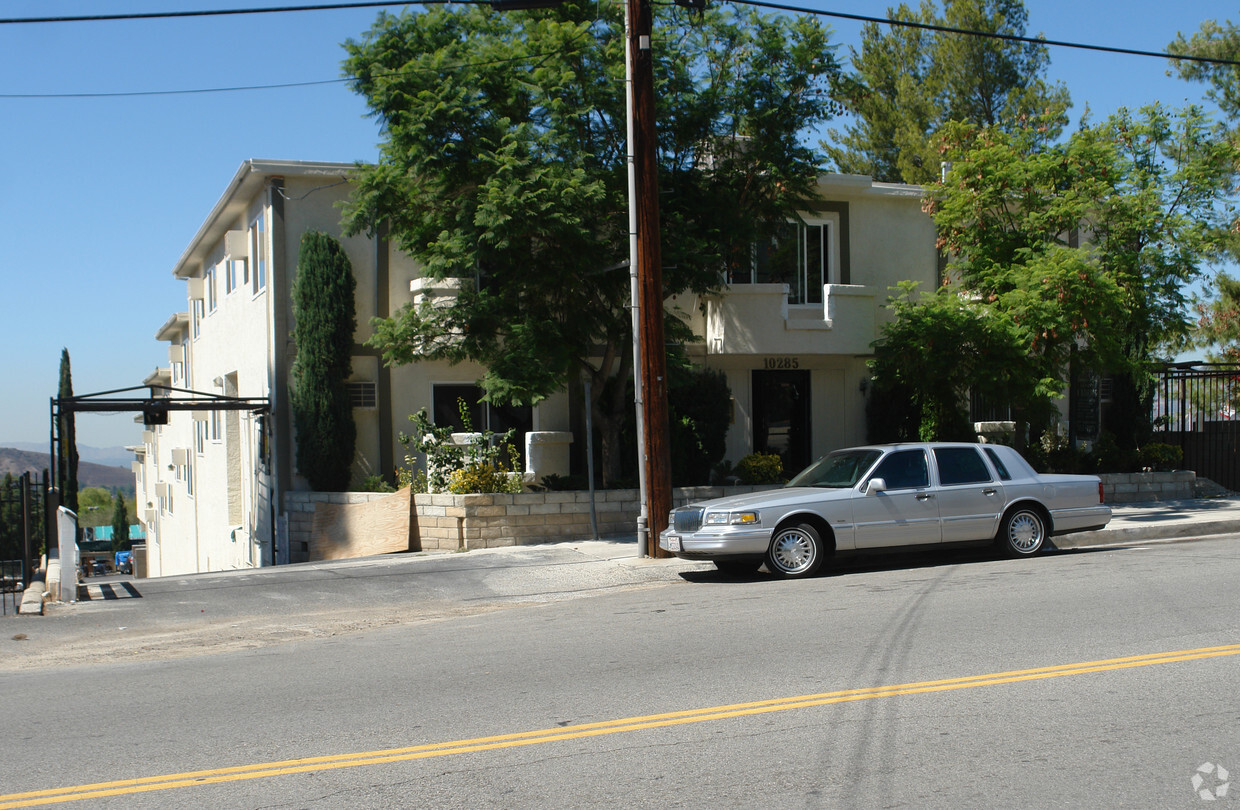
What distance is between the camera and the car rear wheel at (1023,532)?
12.7 meters

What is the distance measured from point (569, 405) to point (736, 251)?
4.62 metres

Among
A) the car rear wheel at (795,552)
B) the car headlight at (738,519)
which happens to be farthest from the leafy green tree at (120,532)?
the car rear wheel at (795,552)

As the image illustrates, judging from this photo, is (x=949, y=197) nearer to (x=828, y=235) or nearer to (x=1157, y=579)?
(x=828, y=235)

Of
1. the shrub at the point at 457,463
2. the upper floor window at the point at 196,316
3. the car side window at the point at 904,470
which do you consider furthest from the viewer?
the upper floor window at the point at 196,316

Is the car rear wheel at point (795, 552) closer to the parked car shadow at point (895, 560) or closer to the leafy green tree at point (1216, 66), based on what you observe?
the parked car shadow at point (895, 560)

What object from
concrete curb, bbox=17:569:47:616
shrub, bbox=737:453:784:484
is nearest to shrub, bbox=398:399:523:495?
shrub, bbox=737:453:784:484

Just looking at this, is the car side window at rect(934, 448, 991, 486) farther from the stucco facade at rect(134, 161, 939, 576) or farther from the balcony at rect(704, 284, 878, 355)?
the balcony at rect(704, 284, 878, 355)

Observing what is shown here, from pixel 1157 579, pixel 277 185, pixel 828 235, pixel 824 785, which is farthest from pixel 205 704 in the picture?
pixel 828 235

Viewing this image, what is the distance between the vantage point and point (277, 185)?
722 inches

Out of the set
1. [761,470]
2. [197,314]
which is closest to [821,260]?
[761,470]

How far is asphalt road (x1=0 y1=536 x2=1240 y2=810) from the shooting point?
16.1 feet

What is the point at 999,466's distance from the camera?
12789 mm

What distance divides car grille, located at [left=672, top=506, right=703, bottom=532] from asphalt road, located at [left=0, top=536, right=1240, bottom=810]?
116cm

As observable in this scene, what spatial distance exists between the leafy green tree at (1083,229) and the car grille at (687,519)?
7.15 metres
